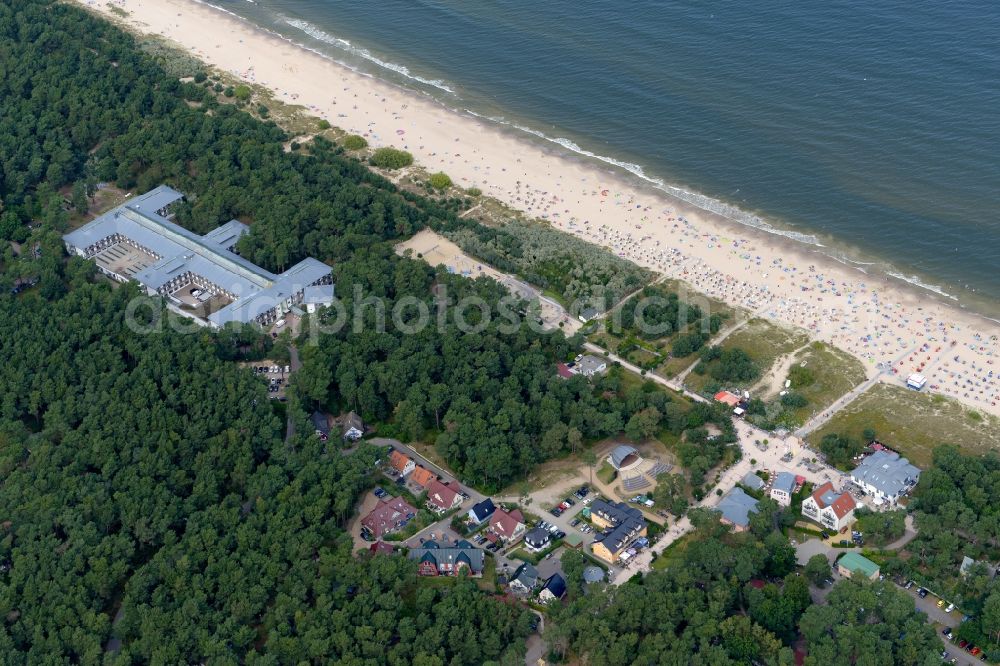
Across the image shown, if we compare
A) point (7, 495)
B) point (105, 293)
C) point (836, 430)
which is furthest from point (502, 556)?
point (105, 293)

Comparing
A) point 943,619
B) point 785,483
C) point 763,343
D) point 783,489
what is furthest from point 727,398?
point 943,619

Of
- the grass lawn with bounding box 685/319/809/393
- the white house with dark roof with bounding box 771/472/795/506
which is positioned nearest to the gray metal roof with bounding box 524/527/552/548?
the white house with dark roof with bounding box 771/472/795/506

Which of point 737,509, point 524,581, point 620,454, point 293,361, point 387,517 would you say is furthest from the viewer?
point 293,361

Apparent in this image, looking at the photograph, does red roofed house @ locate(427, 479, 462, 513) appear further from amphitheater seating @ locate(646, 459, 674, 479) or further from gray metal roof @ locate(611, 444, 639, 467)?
amphitheater seating @ locate(646, 459, 674, 479)

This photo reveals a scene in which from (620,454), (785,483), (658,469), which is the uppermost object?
(785,483)

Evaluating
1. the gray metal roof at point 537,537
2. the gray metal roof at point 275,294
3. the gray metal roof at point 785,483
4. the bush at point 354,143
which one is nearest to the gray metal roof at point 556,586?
the gray metal roof at point 537,537

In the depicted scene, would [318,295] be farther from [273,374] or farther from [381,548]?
[381,548]

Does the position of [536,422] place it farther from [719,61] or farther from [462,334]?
[719,61]
